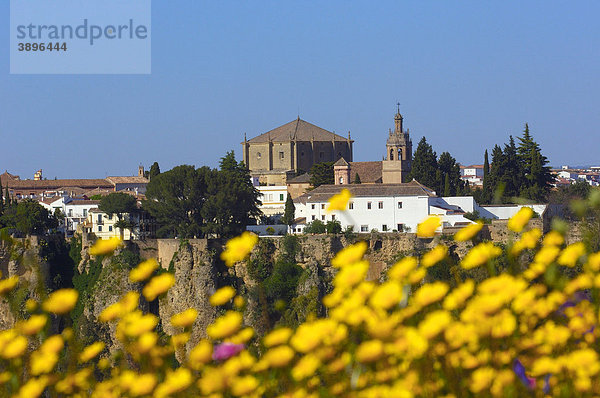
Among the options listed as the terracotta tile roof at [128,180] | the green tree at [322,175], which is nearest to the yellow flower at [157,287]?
the green tree at [322,175]

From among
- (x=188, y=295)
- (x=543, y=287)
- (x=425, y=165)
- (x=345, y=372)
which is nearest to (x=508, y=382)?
(x=345, y=372)

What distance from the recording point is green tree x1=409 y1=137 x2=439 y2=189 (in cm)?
5138

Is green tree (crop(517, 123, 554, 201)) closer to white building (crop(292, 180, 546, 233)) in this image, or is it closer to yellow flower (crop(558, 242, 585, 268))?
white building (crop(292, 180, 546, 233))

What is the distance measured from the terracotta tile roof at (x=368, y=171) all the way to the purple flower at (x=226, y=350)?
2144 inches

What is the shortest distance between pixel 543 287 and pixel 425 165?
4802 cm

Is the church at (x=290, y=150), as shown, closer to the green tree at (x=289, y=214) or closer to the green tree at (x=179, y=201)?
the green tree at (x=289, y=214)

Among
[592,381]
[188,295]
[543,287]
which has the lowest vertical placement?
[188,295]

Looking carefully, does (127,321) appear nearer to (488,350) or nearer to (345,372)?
(345,372)

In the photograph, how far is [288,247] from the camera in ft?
118

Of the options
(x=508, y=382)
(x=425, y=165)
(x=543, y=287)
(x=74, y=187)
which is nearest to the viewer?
(x=508, y=382)

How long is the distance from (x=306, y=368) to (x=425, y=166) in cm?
4902

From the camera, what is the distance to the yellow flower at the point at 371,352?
11.3 feet

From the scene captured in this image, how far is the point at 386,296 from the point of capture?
142 inches

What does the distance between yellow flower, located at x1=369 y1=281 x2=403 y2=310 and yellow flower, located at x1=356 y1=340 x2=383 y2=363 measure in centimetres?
14
